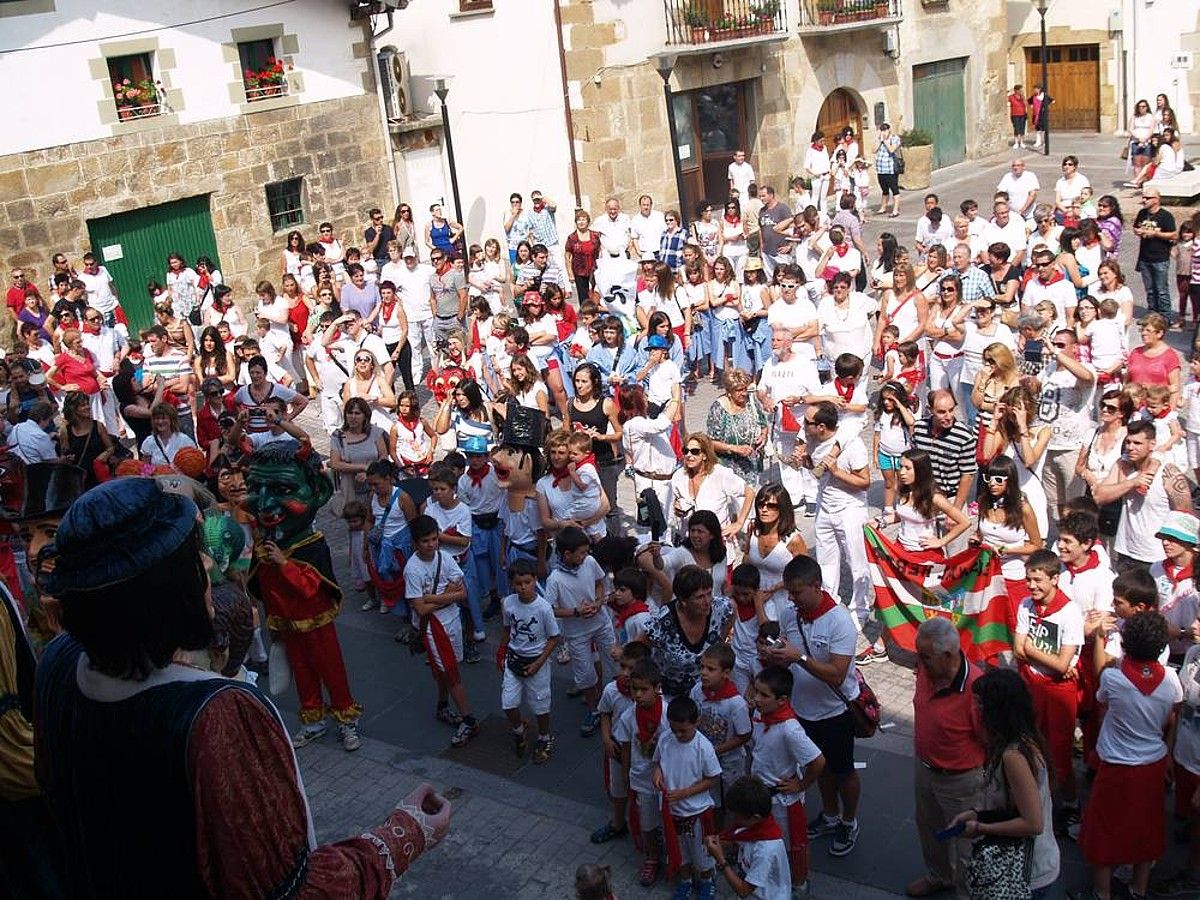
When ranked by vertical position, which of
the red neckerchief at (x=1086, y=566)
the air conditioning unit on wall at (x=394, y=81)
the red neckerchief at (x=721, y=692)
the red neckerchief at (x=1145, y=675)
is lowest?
the red neckerchief at (x=721, y=692)

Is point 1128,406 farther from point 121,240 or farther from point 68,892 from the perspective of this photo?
point 121,240

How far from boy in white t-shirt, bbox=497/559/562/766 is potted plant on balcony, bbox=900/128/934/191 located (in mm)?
22810

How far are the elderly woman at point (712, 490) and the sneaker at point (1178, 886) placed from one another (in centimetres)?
367

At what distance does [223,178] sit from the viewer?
21.1m

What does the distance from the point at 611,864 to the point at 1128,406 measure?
461 cm

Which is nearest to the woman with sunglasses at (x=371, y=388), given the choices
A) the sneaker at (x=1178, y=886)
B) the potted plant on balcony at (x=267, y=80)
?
the sneaker at (x=1178, y=886)

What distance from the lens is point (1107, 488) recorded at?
866 cm

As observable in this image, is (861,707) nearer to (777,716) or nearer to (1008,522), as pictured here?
(777,716)

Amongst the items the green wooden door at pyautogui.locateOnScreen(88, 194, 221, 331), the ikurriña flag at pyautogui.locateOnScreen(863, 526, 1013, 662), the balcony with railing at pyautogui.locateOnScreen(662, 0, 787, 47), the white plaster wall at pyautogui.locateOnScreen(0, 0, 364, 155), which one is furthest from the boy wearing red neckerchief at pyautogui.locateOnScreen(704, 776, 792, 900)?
the balcony with railing at pyautogui.locateOnScreen(662, 0, 787, 47)

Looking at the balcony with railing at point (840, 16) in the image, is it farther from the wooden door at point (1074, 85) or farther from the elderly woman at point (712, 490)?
the elderly woman at point (712, 490)

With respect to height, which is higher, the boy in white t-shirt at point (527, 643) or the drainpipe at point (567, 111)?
the drainpipe at point (567, 111)

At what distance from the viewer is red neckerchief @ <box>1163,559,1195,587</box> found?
274 inches

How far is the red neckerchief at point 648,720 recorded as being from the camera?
6.80m

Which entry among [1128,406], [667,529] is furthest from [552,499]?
[1128,406]
